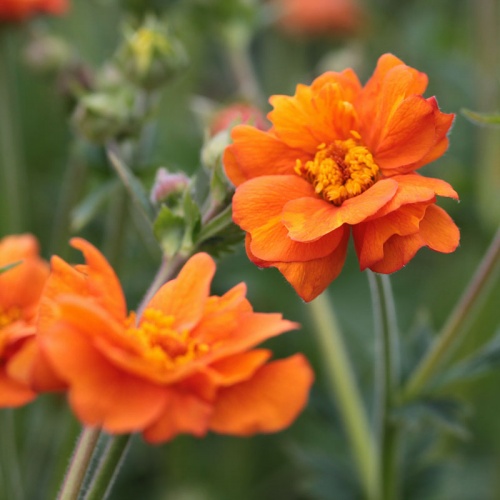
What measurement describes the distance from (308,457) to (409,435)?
0.12 metres

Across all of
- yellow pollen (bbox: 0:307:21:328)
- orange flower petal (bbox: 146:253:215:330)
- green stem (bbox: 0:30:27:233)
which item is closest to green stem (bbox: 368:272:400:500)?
orange flower petal (bbox: 146:253:215:330)

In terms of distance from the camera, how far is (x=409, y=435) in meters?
0.83

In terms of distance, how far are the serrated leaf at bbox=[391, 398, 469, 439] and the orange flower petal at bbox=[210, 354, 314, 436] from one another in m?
0.24

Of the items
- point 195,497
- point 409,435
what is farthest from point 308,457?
point 195,497

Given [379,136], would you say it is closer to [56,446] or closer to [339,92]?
[339,92]

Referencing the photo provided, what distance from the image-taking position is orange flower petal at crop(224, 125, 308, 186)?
51cm

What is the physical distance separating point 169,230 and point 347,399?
1.02 feet

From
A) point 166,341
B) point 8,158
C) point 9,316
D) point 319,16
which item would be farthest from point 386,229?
point 319,16

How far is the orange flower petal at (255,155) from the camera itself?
1.66 ft

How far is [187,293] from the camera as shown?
457 millimetres

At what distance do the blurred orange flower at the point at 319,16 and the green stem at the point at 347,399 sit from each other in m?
0.82

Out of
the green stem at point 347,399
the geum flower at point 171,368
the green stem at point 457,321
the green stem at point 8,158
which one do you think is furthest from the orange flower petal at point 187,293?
the green stem at point 8,158

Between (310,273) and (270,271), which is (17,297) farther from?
(270,271)

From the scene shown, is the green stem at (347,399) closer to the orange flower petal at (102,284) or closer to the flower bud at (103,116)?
the flower bud at (103,116)
